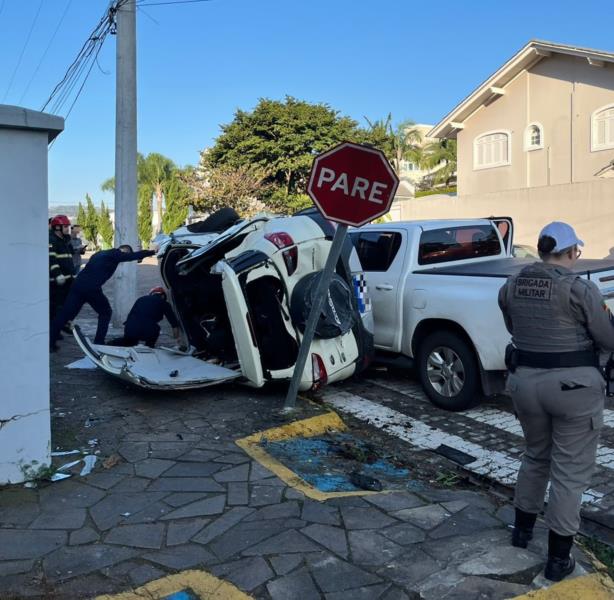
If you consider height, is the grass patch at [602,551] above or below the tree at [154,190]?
below

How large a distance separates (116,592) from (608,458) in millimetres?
3736

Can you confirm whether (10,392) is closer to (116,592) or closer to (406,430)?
(116,592)

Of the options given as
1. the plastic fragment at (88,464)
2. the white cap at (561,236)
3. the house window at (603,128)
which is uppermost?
the house window at (603,128)

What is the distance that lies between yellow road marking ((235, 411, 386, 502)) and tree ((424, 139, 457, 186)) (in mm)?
46084

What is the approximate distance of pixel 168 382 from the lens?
232 inches

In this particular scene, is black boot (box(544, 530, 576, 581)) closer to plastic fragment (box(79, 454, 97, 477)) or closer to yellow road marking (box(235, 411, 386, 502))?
yellow road marking (box(235, 411, 386, 502))

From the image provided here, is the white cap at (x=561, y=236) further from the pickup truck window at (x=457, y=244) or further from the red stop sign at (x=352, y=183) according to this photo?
the pickup truck window at (x=457, y=244)

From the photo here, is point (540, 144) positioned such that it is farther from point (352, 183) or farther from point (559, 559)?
point (559, 559)

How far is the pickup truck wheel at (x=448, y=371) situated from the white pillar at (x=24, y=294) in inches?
140

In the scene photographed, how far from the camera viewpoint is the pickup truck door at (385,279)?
6.70 meters

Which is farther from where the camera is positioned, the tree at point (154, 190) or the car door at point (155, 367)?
the tree at point (154, 190)

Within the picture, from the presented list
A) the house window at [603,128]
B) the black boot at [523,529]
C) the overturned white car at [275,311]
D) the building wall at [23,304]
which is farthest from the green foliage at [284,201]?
the black boot at [523,529]

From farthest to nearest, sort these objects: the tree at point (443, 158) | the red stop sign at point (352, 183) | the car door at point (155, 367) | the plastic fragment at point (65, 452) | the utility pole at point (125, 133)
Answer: the tree at point (443, 158)
the utility pole at point (125, 133)
the car door at point (155, 367)
the red stop sign at point (352, 183)
the plastic fragment at point (65, 452)

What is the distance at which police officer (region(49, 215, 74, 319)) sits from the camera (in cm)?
959
